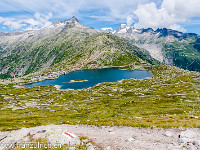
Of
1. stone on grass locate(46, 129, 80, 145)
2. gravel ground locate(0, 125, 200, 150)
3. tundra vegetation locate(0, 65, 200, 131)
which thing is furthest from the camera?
tundra vegetation locate(0, 65, 200, 131)

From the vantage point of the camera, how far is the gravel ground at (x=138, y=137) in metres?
23.9

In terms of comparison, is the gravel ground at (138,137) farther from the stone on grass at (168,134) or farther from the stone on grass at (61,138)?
the stone on grass at (61,138)

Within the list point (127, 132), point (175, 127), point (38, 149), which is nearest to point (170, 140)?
point (175, 127)

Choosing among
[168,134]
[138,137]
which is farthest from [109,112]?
[168,134]

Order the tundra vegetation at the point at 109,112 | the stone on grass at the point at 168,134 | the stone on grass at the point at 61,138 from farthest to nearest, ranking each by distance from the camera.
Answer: the tundra vegetation at the point at 109,112 < the stone on grass at the point at 168,134 < the stone on grass at the point at 61,138

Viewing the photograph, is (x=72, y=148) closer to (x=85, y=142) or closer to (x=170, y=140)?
(x=85, y=142)

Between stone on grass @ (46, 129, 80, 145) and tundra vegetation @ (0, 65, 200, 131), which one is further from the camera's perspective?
tundra vegetation @ (0, 65, 200, 131)

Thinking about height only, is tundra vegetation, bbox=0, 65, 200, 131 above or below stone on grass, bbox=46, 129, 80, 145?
below

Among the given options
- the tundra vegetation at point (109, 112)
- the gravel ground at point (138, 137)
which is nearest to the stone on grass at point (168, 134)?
the gravel ground at point (138, 137)

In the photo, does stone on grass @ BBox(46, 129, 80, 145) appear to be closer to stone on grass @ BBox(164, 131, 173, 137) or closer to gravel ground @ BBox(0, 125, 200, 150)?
gravel ground @ BBox(0, 125, 200, 150)

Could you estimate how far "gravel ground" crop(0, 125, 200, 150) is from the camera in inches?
941

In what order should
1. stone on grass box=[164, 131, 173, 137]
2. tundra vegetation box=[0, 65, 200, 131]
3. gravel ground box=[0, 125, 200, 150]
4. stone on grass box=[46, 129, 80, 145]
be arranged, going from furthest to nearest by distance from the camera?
tundra vegetation box=[0, 65, 200, 131] → stone on grass box=[164, 131, 173, 137] → stone on grass box=[46, 129, 80, 145] → gravel ground box=[0, 125, 200, 150]

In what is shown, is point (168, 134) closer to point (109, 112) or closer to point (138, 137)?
point (138, 137)

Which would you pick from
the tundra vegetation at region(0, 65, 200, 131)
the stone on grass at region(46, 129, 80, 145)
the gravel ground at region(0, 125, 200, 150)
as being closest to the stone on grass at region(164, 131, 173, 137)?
the gravel ground at region(0, 125, 200, 150)
